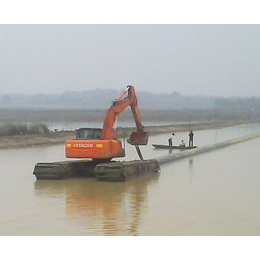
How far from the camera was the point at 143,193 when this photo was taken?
1672 cm

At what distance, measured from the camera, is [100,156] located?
18922mm

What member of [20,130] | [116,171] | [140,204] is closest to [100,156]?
[116,171]

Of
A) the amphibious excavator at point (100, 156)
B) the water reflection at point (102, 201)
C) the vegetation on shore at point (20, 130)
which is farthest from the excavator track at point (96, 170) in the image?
the vegetation on shore at point (20, 130)

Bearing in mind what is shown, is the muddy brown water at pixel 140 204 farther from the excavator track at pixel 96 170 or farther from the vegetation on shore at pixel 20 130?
the vegetation on shore at pixel 20 130

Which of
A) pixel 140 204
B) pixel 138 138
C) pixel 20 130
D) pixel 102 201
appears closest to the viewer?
pixel 140 204

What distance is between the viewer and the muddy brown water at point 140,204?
38.8 feet

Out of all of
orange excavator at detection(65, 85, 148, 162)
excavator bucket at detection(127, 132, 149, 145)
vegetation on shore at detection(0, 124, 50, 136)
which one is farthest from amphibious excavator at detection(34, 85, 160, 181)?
vegetation on shore at detection(0, 124, 50, 136)

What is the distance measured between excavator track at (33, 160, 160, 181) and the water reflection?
0.82 ft

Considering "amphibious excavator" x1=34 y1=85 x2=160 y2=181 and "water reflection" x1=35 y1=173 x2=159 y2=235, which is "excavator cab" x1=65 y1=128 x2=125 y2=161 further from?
"water reflection" x1=35 y1=173 x2=159 y2=235

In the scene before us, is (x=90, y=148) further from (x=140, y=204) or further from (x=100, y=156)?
(x=140, y=204)

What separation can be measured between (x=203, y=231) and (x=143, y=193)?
5.32 meters

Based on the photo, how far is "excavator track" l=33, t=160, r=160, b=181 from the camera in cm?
1875

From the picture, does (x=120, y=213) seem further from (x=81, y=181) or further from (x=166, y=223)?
(x=81, y=181)

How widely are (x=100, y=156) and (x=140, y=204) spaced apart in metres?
4.40
